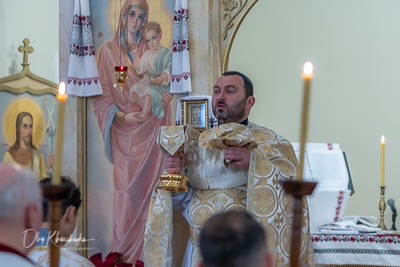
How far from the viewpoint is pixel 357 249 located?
5.34 meters

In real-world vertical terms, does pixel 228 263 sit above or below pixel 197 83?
below

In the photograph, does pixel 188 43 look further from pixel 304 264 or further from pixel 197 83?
pixel 304 264

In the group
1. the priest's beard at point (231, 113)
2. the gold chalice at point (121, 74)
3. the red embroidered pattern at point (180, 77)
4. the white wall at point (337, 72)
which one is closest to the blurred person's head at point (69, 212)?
the priest's beard at point (231, 113)

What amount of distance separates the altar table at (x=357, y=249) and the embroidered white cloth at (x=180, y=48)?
248cm

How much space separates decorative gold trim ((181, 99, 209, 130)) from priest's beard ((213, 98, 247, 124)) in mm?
1902

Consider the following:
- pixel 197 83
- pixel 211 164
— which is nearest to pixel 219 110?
pixel 211 164

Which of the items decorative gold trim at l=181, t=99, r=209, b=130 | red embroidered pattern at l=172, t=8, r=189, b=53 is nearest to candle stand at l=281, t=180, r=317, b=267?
decorative gold trim at l=181, t=99, r=209, b=130

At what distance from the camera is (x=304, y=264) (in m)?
4.52

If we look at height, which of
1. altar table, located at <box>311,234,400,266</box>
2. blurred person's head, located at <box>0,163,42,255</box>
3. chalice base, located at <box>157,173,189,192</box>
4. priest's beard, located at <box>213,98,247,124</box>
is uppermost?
priest's beard, located at <box>213,98,247,124</box>

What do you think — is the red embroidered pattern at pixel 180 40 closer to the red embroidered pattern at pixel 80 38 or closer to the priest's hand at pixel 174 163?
the red embroidered pattern at pixel 80 38

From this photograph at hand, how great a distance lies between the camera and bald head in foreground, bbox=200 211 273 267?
1810 millimetres

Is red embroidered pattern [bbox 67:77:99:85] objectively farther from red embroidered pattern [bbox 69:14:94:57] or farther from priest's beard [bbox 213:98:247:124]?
priest's beard [bbox 213:98:247:124]

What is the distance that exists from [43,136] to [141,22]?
1.61 meters

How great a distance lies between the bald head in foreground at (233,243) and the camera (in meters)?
1.81
